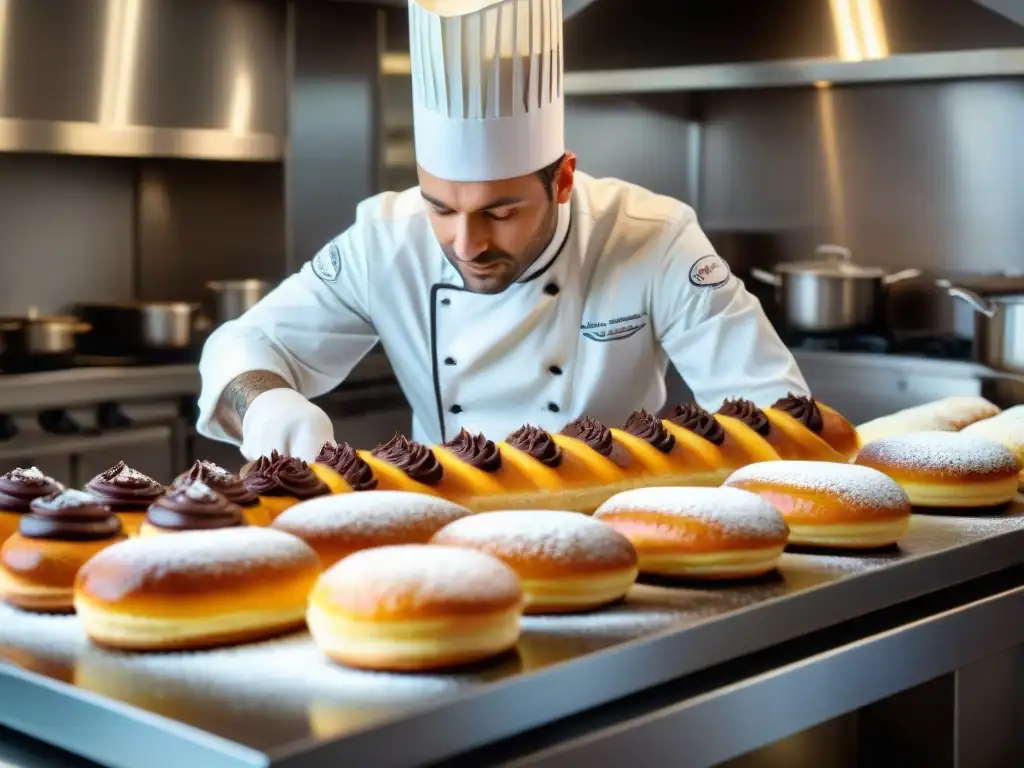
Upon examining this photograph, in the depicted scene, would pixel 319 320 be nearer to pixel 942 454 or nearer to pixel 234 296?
pixel 234 296

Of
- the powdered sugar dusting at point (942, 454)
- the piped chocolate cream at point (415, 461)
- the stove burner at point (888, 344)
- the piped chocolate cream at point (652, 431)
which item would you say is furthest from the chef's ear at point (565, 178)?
the stove burner at point (888, 344)

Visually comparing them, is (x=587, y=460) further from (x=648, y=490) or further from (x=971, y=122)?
(x=971, y=122)

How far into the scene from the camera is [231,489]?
1299 mm

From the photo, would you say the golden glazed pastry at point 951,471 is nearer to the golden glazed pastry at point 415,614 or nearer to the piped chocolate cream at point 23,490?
the golden glazed pastry at point 415,614

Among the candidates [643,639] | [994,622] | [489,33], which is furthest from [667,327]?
[643,639]

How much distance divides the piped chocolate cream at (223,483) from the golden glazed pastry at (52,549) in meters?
0.10

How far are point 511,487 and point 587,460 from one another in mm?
122

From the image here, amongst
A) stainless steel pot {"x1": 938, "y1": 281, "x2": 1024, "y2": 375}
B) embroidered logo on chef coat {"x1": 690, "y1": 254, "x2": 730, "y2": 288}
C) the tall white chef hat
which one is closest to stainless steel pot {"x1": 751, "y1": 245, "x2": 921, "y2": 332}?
stainless steel pot {"x1": 938, "y1": 281, "x2": 1024, "y2": 375}

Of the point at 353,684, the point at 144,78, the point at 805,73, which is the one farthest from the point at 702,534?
the point at 144,78

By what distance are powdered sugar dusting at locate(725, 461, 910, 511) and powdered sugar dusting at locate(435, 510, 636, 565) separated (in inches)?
12.0

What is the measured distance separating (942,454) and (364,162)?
346cm

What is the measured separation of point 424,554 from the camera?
1.07 m

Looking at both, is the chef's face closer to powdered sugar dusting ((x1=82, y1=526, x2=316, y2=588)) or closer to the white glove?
the white glove

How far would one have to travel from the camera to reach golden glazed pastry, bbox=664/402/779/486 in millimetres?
1682
